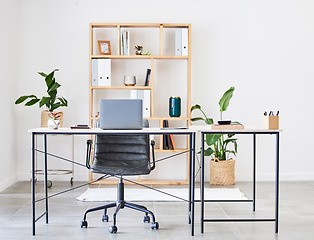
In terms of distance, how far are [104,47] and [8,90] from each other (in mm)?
1246

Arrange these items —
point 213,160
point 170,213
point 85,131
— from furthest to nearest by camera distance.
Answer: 1. point 213,160
2. point 170,213
3. point 85,131

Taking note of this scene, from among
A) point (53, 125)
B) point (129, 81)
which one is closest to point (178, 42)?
point (129, 81)

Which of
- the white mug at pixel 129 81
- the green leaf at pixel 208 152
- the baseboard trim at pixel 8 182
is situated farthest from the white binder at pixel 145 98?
the baseboard trim at pixel 8 182

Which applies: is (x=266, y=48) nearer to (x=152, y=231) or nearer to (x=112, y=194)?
(x=112, y=194)

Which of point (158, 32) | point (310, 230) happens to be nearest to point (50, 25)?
point (158, 32)

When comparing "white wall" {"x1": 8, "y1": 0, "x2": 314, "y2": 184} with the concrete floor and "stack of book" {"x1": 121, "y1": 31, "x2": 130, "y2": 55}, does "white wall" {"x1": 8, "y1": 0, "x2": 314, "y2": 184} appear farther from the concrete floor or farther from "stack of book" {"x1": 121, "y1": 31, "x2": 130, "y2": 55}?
the concrete floor

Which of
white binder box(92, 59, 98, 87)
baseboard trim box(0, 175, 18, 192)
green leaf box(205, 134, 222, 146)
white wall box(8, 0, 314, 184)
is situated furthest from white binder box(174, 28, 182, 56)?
baseboard trim box(0, 175, 18, 192)

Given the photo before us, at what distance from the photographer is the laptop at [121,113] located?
9.73 ft

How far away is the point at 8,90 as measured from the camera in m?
4.95

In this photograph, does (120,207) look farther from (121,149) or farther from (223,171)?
(223,171)

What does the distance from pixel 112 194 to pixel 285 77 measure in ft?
8.71

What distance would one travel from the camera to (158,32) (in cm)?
526

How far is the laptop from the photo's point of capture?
9.73ft

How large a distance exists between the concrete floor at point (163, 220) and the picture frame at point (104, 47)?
1.69m
